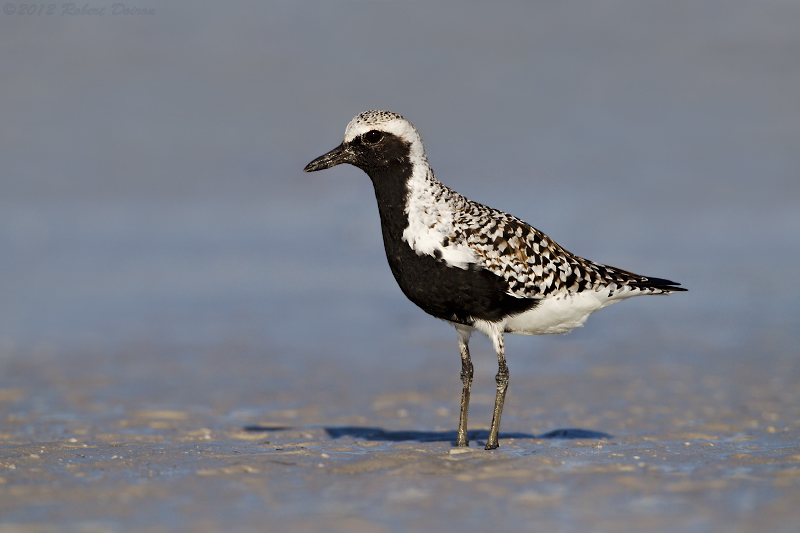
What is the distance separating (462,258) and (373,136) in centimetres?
167

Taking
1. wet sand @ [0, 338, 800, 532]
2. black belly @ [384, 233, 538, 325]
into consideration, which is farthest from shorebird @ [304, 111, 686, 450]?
wet sand @ [0, 338, 800, 532]

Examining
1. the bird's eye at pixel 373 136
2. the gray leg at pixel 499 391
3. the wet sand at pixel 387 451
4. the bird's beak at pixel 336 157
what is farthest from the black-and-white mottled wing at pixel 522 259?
the wet sand at pixel 387 451

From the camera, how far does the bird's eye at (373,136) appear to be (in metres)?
9.97

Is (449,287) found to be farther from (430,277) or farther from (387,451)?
(387,451)

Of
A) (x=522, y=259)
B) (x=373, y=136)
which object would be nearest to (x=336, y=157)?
(x=373, y=136)

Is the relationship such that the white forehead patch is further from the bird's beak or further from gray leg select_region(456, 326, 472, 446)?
gray leg select_region(456, 326, 472, 446)

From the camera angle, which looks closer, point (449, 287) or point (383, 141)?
point (449, 287)

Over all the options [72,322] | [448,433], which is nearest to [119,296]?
[72,322]

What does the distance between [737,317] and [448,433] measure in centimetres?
882

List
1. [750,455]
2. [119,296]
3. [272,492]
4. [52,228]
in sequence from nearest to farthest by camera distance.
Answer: [272,492], [750,455], [119,296], [52,228]

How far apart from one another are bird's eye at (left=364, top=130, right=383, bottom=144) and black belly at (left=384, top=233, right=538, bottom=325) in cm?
106

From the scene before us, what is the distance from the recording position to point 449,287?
943 cm

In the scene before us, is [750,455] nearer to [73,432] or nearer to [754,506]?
[754,506]

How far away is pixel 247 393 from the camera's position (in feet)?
45.4
